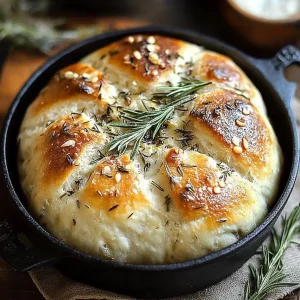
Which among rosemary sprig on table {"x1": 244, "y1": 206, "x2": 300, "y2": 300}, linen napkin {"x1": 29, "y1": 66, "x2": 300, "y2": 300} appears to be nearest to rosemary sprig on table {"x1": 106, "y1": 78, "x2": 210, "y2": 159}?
linen napkin {"x1": 29, "y1": 66, "x2": 300, "y2": 300}

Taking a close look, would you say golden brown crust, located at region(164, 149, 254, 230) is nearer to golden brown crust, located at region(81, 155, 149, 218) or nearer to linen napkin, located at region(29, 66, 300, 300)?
golden brown crust, located at region(81, 155, 149, 218)

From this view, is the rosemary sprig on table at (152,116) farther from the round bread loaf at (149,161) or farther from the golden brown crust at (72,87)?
the golden brown crust at (72,87)

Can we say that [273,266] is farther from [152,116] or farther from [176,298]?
[152,116]

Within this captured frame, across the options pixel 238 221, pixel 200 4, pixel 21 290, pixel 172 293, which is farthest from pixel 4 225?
pixel 200 4

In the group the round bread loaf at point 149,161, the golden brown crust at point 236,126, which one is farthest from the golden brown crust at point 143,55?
the golden brown crust at point 236,126

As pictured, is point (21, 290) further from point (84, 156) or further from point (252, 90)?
point (252, 90)

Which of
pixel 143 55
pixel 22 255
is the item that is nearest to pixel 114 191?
pixel 22 255

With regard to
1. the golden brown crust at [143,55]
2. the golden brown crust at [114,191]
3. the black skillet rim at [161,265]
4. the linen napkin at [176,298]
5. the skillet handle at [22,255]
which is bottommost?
the linen napkin at [176,298]
